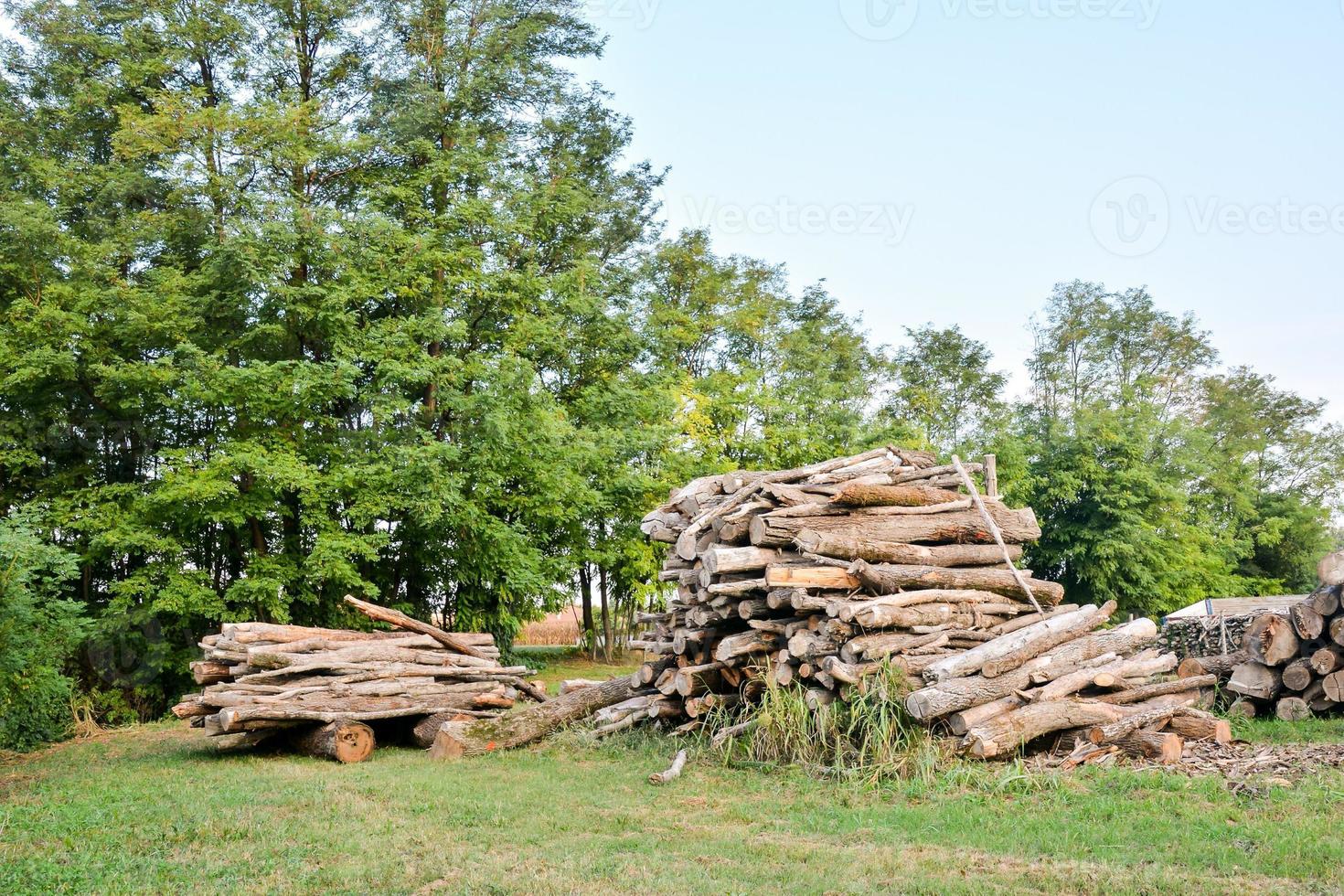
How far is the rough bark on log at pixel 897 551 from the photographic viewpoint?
1041 cm

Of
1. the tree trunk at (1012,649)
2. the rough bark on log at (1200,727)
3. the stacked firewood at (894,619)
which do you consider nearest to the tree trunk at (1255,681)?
the stacked firewood at (894,619)

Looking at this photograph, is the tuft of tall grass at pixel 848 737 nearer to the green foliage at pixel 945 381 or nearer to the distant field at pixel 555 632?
the distant field at pixel 555 632

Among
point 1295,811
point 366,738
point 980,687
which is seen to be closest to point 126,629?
point 366,738

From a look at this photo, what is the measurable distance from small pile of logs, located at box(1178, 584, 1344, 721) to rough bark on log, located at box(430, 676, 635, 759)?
7327mm

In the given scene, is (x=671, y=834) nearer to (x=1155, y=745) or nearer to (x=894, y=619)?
(x=894, y=619)

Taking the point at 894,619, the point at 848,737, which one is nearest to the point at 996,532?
the point at 894,619

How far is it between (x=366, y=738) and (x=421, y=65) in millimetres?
14626

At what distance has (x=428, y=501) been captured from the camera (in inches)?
673

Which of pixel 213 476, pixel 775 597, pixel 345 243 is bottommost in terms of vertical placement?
pixel 775 597

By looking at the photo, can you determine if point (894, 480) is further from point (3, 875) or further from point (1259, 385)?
point (1259, 385)

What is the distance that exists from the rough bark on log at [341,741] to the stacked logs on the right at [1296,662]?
10062 mm

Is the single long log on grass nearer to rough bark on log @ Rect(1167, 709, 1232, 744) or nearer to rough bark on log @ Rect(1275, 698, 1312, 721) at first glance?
rough bark on log @ Rect(1275, 698, 1312, 721)

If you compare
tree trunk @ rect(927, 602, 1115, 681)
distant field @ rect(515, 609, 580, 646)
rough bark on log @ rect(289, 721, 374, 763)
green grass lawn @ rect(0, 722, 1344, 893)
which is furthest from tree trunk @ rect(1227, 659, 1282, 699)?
distant field @ rect(515, 609, 580, 646)

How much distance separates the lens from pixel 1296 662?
37.4 feet
